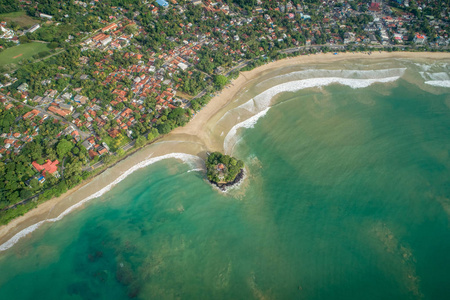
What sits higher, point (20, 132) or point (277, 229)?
point (20, 132)

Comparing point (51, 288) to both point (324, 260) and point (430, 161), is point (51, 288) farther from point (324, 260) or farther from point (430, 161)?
point (430, 161)

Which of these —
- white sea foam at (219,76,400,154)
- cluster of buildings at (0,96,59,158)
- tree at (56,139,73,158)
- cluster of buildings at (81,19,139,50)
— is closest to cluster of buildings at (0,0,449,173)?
cluster of buildings at (81,19,139,50)

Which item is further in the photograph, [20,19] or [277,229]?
[20,19]

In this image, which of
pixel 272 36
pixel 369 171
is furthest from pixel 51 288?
pixel 272 36

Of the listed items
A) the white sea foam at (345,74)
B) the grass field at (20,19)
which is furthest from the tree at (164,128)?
the grass field at (20,19)

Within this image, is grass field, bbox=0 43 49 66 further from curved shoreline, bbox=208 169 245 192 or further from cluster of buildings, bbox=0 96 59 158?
curved shoreline, bbox=208 169 245 192

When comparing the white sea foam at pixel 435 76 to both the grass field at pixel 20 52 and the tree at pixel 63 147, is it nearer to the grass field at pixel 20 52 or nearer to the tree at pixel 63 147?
the tree at pixel 63 147

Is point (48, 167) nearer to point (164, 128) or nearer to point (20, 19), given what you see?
point (164, 128)

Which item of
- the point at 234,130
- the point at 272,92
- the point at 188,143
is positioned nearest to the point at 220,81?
the point at 272,92
